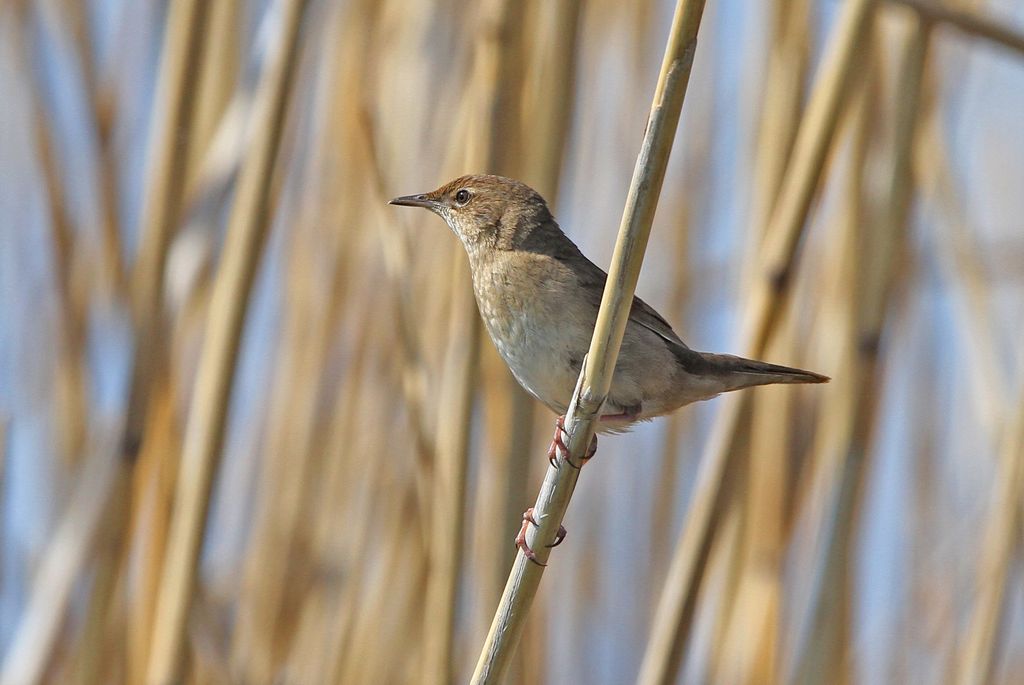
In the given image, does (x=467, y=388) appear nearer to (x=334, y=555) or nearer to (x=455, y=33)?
(x=334, y=555)

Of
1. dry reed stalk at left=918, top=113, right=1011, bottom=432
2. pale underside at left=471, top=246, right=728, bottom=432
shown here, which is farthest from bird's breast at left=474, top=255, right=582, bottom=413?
dry reed stalk at left=918, top=113, right=1011, bottom=432

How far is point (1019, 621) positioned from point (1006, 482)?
1.32m

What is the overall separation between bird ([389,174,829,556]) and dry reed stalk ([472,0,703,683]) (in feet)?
1.46

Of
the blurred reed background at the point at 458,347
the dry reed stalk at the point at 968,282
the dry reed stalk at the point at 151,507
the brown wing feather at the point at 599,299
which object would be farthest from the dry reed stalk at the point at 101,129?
the dry reed stalk at the point at 968,282

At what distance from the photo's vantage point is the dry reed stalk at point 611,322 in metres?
0.98

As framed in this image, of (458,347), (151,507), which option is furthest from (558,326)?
(151,507)

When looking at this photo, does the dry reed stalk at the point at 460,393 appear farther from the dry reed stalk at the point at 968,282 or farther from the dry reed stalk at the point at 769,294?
the dry reed stalk at the point at 968,282

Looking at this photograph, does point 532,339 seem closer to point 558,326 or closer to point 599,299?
point 558,326

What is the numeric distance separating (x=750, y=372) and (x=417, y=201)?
68 centimetres

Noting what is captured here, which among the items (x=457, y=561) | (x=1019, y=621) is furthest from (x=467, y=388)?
(x=1019, y=621)

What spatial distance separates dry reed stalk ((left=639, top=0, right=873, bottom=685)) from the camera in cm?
147

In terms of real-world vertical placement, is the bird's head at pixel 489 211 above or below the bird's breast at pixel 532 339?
above

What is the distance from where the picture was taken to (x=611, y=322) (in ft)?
3.46

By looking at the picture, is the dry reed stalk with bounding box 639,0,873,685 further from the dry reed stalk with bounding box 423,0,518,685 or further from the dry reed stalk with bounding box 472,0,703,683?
the dry reed stalk with bounding box 472,0,703,683
